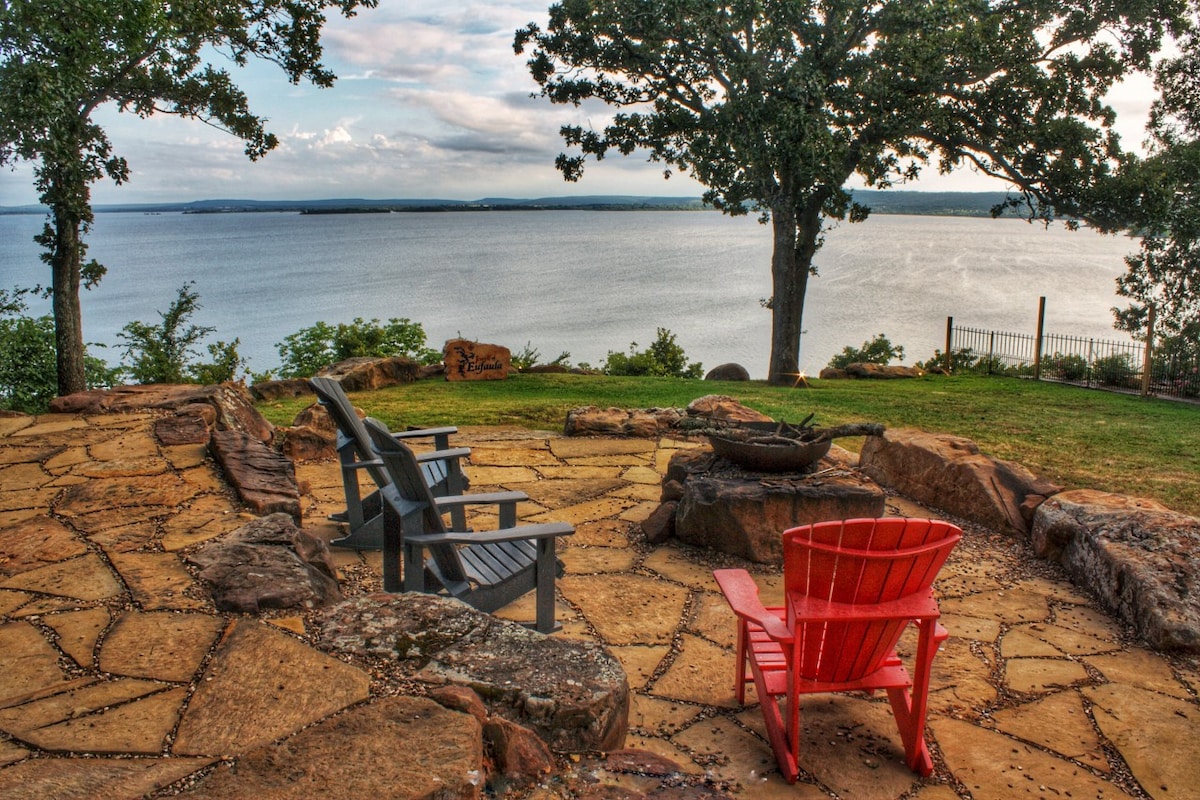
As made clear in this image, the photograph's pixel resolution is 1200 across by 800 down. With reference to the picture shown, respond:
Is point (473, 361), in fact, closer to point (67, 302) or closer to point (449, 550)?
point (67, 302)

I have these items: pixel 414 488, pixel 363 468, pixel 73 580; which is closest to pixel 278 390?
pixel 363 468

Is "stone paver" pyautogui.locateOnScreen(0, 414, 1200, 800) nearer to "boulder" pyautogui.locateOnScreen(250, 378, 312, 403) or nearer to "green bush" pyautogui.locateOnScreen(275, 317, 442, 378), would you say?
"boulder" pyautogui.locateOnScreen(250, 378, 312, 403)

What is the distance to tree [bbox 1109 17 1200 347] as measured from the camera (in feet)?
43.1

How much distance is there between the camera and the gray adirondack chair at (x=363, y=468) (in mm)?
4691

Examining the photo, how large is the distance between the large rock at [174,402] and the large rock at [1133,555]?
565 centimetres

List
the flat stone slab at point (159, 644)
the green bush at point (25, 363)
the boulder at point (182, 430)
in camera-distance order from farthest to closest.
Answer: the green bush at point (25, 363), the boulder at point (182, 430), the flat stone slab at point (159, 644)

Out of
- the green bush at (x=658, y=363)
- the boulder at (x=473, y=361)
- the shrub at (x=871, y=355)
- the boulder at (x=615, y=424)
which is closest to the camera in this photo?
the boulder at (x=615, y=424)

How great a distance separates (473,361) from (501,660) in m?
10.4

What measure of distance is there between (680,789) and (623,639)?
1.47 m

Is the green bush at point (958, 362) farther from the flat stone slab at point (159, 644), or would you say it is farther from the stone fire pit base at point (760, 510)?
the flat stone slab at point (159, 644)

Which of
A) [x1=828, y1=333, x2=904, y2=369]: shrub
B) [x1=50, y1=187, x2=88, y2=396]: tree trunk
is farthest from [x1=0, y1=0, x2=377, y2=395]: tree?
[x1=828, y1=333, x2=904, y2=369]: shrub

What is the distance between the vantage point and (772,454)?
5.05m

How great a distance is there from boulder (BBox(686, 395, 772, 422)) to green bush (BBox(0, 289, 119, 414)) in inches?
324

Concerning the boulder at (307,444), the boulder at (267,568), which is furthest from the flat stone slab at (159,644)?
the boulder at (307,444)
